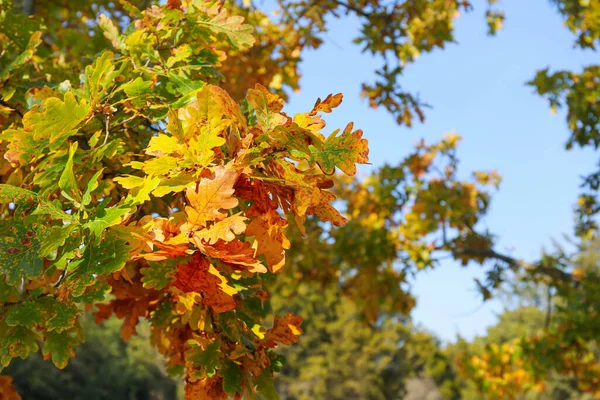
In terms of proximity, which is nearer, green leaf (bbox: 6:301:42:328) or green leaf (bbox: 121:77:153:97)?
green leaf (bbox: 6:301:42:328)

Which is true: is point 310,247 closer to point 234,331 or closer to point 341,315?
point 234,331

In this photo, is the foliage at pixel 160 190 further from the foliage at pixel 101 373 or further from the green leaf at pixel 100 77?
the foliage at pixel 101 373

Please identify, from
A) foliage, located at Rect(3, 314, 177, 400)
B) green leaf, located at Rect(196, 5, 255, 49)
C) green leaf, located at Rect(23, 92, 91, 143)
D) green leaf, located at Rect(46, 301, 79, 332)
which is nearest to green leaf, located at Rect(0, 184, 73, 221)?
green leaf, located at Rect(23, 92, 91, 143)

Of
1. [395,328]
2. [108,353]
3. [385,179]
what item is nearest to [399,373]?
[395,328]

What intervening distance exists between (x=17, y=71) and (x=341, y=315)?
829 inches

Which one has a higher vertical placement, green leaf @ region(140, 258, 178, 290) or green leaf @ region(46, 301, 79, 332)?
green leaf @ region(140, 258, 178, 290)

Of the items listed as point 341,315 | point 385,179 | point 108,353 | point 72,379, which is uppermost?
point 341,315

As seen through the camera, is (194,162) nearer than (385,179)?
Yes

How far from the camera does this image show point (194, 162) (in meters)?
1.33

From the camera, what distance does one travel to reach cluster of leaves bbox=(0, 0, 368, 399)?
128cm

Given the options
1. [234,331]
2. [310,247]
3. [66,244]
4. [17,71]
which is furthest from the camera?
[310,247]

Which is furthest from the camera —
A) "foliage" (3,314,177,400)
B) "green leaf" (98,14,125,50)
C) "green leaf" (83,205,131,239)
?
"foliage" (3,314,177,400)

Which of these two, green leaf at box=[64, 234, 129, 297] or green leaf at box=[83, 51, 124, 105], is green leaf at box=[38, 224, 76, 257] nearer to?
green leaf at box=[64, 234, 129, 297]

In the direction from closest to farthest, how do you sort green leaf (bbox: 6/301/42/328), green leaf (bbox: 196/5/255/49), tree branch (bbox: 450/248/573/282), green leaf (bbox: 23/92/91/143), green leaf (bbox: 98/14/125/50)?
green leaf (bbox: 23/92/91/143) < green leaf (bbox: 6/301/42/328) < green leaf (bbox: 196/5/255/49) < green leaf (bbox: 98/14/125/50) < tree branch (bbox: 450/248/573/282)
